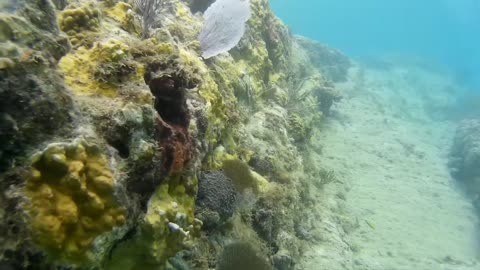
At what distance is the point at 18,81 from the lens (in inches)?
75.5

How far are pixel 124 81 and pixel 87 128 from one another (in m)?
0.71

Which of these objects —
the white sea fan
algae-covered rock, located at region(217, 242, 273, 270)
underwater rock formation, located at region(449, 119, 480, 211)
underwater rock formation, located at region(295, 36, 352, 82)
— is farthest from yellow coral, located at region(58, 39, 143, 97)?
underwater rock formation, located at region(295, 36, 352, 82)

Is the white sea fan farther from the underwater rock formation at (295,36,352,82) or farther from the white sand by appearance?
the underwater rock formation at (295,36,352,82)

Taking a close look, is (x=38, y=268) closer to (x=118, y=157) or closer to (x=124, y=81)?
(x=118, y=157)

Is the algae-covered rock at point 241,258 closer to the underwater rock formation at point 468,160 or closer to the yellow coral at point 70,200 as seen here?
the yellow coral at point 70,200

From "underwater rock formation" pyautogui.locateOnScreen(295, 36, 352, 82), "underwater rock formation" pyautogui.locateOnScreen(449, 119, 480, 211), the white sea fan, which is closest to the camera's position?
the white sea fan

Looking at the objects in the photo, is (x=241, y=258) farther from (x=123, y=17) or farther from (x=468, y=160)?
(x=468, y=160)

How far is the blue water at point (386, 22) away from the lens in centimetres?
8298

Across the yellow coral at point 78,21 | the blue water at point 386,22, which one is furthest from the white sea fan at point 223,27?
the blue water at point 386,22

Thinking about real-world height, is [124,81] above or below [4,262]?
above

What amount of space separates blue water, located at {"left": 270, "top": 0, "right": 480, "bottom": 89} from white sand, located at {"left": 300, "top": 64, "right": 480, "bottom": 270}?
5658 cm

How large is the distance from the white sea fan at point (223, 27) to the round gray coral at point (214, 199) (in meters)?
2.42

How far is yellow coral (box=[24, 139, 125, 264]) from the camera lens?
1.85m

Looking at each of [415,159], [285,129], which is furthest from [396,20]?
[285,129]
